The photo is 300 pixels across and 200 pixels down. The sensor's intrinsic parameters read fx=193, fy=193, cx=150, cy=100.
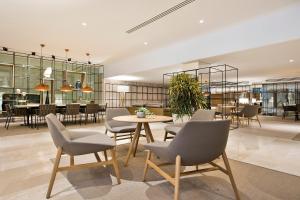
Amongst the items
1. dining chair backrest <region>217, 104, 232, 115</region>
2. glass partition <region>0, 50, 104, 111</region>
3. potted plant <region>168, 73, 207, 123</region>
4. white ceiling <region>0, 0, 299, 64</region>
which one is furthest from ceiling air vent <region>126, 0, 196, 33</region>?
glass partition <region>0, 50, 104, 111</region>

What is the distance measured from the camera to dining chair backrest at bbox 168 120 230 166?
1.72 meters

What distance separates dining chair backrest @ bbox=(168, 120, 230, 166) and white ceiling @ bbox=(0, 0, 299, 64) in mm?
3196

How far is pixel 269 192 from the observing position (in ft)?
6.70

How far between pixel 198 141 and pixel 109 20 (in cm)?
433

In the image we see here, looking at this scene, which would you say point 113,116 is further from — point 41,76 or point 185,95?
point 41,76

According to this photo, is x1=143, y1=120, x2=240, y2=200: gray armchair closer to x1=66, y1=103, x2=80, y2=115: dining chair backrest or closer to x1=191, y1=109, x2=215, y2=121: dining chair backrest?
x1=191, y1=109, x2=215, y2=121: dining chair backrest

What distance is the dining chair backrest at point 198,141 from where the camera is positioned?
5.64 feet

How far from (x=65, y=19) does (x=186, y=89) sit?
11.6 ft

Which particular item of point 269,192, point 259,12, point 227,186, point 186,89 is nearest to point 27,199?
point 227,186

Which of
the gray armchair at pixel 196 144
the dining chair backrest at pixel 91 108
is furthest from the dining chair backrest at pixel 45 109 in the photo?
the gray armchair at pixel 196 144

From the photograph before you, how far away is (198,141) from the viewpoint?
1.75 metres

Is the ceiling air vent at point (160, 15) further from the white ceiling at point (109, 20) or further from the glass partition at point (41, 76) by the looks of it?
the glass partition at point (41, 76)

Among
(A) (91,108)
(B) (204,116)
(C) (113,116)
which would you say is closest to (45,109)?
(A) (91,108)

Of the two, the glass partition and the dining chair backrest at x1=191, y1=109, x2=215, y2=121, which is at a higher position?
the glass partition
